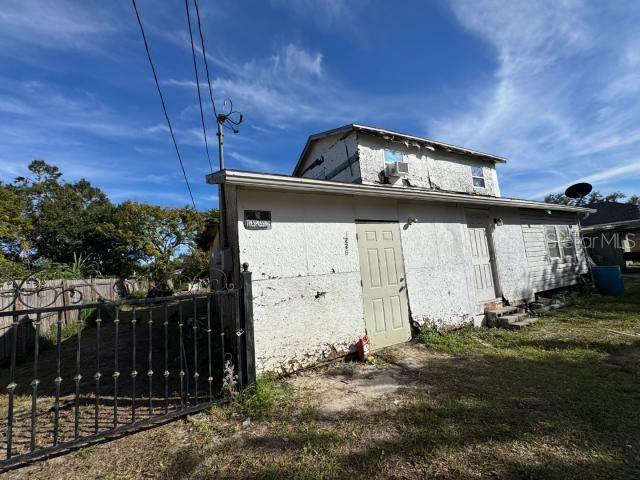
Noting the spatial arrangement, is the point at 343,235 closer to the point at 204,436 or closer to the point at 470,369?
the point at 470,369

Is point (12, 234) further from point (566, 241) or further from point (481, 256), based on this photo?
point (566, 241)

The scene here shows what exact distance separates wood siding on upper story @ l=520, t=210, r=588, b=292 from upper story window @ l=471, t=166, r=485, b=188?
8.27 feet

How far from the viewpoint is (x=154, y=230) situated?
74.7ft

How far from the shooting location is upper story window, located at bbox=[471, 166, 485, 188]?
1113cm

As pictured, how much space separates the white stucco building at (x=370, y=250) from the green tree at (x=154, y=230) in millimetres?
18359

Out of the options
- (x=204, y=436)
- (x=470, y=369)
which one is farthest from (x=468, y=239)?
(x=204, y=436)

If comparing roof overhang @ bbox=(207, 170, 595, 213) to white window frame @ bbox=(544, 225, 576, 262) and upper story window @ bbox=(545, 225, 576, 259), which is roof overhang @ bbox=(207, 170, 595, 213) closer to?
white window frame @ bbox=(544, 225, 576, 262)

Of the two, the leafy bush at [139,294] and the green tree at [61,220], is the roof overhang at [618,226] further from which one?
→ the green tree at [61,220]

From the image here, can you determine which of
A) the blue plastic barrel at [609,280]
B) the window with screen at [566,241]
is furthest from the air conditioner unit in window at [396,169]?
the blue plastic barrel at [609,280]

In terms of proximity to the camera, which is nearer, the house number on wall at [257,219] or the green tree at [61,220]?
the house number on wall at [257,219]

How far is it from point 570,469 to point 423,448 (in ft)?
3.59

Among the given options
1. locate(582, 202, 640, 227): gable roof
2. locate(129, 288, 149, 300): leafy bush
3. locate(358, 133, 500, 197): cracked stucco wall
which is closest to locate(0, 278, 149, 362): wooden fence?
locate(129, 288, 149, 300): leafy bush

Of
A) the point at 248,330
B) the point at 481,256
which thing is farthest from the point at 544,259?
the point at 248,330

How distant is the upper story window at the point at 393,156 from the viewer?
912cm
